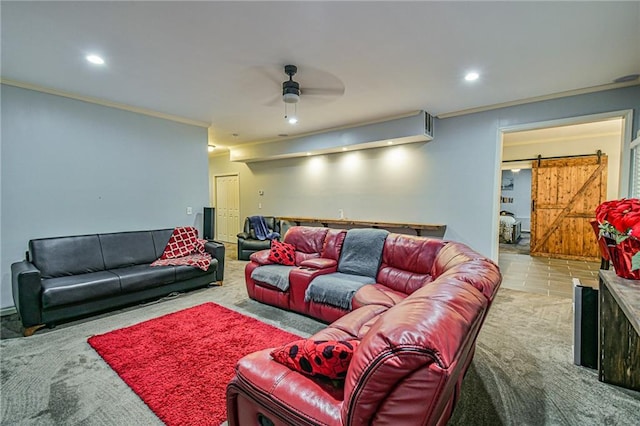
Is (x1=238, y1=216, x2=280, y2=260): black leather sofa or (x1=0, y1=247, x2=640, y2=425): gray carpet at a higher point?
(x1=238, y1=216, x2=280, y2=260): black leather sofa

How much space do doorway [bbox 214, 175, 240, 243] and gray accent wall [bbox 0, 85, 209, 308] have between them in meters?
3.11

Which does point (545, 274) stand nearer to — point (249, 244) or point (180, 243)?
point (249, 244)

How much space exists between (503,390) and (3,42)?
4933 mm

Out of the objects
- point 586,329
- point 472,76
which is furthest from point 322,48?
point 586,329

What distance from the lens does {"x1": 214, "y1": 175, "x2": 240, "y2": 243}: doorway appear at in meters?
8.55

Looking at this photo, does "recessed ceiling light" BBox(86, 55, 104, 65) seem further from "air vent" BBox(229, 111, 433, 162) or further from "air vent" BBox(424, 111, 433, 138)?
"air vent" BBox(424, 111, 433, 138)

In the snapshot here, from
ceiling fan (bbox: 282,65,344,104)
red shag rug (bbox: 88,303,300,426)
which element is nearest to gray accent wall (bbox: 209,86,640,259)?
ceiling fan (bbox: 282,65,344,104)

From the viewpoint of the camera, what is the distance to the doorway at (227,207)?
855 cm

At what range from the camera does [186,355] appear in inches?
101

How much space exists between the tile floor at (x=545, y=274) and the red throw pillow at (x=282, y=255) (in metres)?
3.29

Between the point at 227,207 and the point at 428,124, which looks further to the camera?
the point at 227,207

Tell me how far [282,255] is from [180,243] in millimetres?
1803

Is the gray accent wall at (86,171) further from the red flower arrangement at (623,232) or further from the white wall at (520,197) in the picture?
the white wall at (520,197)

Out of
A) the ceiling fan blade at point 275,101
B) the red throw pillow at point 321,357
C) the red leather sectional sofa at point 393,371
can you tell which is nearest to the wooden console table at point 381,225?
the ceiling fan blade at point 275,101
